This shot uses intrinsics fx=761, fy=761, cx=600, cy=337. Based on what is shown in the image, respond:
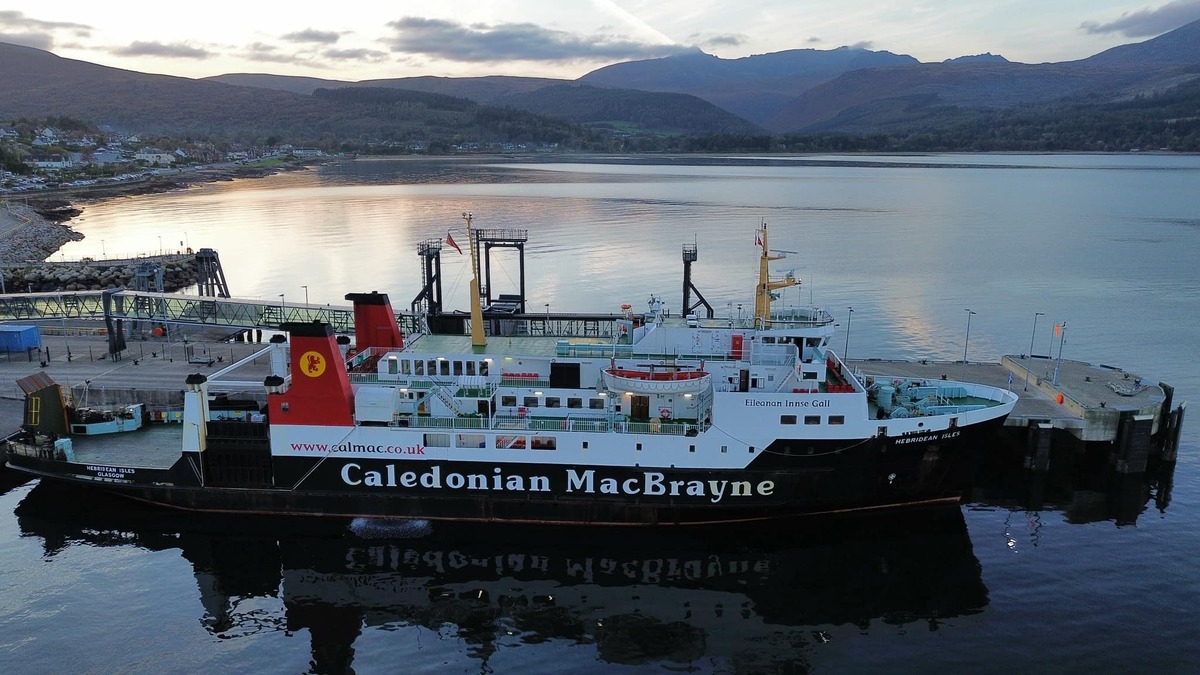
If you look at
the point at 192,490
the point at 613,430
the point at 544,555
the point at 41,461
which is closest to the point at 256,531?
the point at 192,490

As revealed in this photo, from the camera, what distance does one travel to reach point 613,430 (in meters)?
22.3

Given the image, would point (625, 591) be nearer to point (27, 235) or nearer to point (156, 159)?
point (27, 235)

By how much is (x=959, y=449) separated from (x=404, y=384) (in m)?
17.2

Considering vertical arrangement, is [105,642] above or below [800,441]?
below

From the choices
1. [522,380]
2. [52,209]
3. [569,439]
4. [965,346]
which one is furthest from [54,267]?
[965,346]

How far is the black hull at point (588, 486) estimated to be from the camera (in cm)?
2255

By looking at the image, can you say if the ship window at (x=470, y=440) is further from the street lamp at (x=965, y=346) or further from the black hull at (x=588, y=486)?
the street lamp at (x=965, y=346)

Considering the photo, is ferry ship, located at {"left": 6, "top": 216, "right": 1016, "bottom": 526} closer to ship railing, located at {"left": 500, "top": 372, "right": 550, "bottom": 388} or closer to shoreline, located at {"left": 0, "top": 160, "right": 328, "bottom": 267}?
ship railing, located at {"left": 500, "top": 372, "right": 550, "bottom": 388}

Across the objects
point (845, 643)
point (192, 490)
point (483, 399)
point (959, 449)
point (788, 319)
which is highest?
point (788, 319)

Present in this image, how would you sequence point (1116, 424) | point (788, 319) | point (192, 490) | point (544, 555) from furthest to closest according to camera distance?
point (1116, 424)
point (788, 319)
point (192, 490)
point (544, 555)

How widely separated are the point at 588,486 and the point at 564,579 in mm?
2893

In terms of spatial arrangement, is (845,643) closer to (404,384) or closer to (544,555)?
(544,555)

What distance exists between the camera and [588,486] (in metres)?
22.8

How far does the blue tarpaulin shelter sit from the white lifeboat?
28.5m
